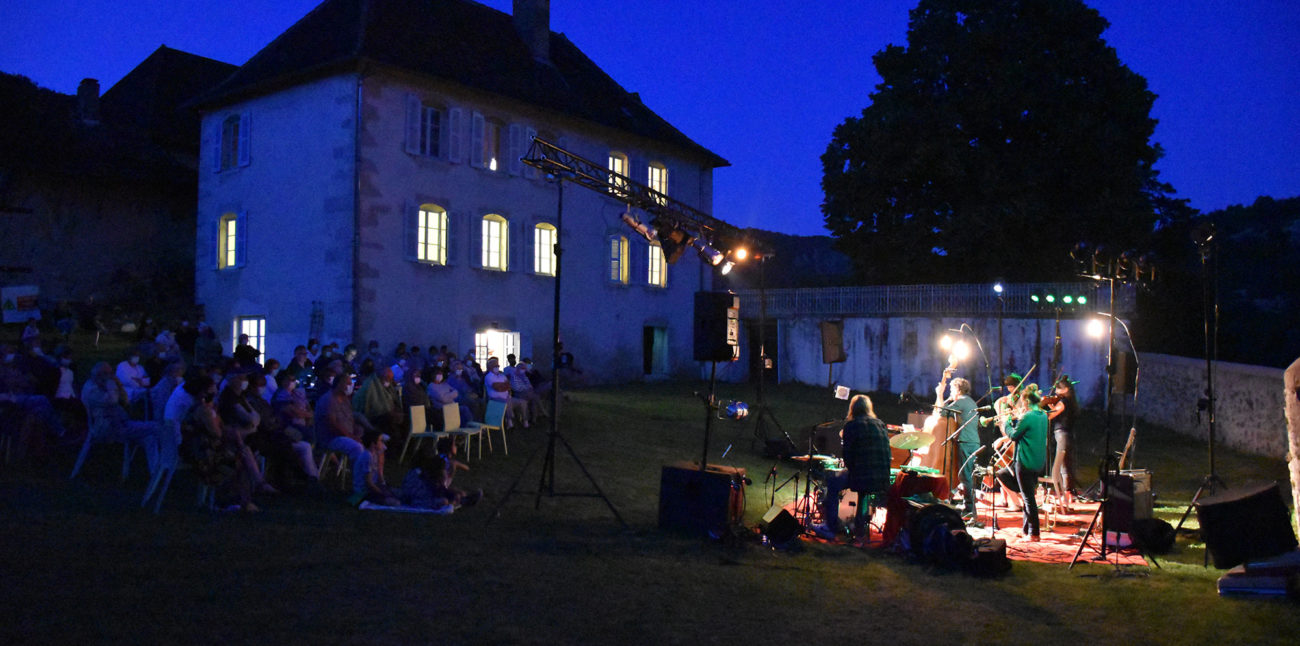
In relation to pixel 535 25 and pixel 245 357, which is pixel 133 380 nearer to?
pixel 245 357

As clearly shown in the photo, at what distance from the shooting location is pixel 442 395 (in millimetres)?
12266

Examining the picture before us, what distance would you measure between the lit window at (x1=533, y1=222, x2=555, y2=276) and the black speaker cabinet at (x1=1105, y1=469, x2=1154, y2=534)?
610 inches

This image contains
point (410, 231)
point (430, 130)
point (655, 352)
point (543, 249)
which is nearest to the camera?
point (410, 231)

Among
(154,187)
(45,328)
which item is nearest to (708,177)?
(154,187)

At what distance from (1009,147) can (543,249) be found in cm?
1403

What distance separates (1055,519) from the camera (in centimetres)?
945

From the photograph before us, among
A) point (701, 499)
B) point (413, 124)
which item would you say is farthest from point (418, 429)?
point (413, 124)

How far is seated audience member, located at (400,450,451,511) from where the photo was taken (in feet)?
28.2

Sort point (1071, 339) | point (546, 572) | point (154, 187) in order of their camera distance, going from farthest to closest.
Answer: point (154, 187) → point (1071, 339) → point (546, 572)

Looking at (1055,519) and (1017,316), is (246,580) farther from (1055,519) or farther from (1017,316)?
(1017,316)

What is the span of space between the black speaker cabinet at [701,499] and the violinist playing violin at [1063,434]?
4.13m

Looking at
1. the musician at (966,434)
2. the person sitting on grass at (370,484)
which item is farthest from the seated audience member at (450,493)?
the musician at (966,434)

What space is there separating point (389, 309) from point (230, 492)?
1050cm

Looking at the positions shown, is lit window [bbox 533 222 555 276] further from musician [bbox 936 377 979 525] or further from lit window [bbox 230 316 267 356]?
musician [bbox 936 377 979 525]
